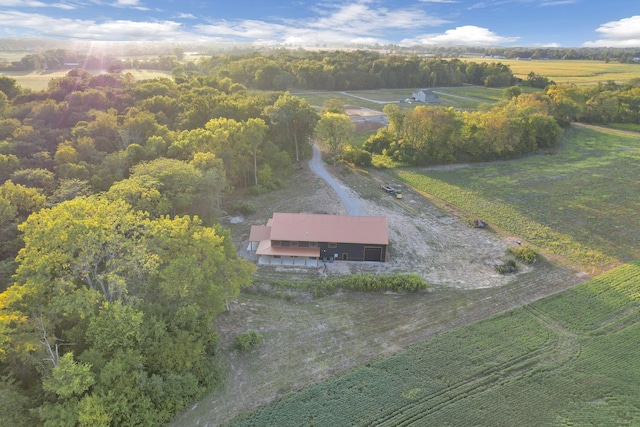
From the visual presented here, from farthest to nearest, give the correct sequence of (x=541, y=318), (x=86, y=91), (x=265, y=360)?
(x=86, y=91), (x=541, y=318), (x=265, y=360)

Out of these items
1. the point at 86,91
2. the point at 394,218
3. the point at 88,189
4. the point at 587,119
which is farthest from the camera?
the point at 587,119

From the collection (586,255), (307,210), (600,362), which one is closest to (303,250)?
(307,210)

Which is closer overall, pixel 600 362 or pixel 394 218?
pixel 600 362

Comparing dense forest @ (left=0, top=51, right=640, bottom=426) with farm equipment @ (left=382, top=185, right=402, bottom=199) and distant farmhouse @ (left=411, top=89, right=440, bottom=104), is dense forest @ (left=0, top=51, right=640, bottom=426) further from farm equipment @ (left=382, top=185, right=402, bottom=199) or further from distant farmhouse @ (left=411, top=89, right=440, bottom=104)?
distant farmhouse @ (left=411, top=89, right=440, bottom=104)

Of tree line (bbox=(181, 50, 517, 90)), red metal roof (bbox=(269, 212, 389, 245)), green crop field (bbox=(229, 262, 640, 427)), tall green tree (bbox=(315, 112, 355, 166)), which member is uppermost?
tree line (bbox=(181, 50, 517, 90))

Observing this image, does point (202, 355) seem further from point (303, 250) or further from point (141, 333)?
point (303, 250)

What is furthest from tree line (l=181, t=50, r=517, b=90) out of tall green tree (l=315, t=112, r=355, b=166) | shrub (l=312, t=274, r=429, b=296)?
shrub (l=312, t=274, r=429, b=296)
